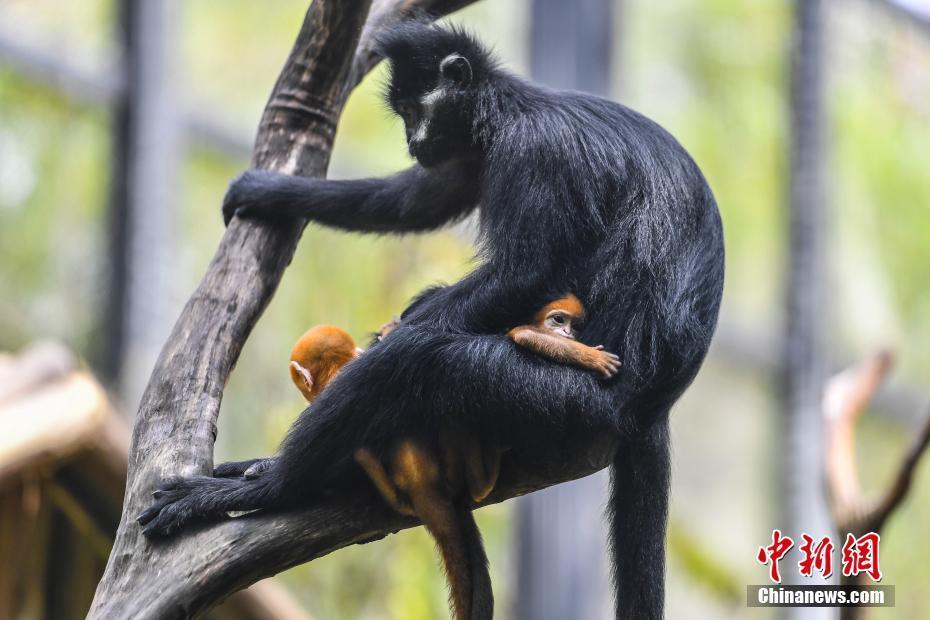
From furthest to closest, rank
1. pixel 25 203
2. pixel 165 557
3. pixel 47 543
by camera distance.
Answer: pixel 25 203
pixel 47 543
pixel 165 557

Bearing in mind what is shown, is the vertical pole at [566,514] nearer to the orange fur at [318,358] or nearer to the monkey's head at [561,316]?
the orange fur at [318,358]

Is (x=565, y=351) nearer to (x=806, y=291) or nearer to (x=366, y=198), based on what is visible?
(x=366, y=198)

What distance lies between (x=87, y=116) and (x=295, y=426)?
4.94 meters

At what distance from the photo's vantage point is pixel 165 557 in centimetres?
240

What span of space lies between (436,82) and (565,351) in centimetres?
89

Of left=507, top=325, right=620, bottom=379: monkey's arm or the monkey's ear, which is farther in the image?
the monkey's ear

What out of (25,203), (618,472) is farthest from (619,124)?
(25,203)

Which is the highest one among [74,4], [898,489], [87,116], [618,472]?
[74,4]

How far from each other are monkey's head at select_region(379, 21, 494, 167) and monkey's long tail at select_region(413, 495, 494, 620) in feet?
3.35

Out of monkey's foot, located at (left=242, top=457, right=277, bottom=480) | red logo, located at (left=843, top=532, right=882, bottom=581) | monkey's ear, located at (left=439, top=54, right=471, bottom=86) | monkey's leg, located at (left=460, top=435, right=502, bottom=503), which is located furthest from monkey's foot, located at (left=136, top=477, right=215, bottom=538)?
red logo, located at (left=843, top=532, right=882, bottom=581)

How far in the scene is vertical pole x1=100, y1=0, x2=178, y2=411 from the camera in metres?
6.77

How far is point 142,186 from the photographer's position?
22.6ft

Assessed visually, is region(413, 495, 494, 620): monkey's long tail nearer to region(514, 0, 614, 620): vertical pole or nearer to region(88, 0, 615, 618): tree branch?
region(88, 0, 615, 618): tree branch

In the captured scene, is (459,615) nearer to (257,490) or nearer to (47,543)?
(257,490)
